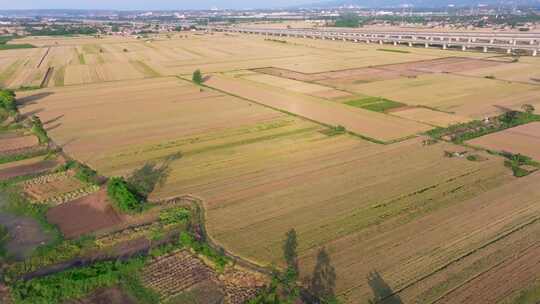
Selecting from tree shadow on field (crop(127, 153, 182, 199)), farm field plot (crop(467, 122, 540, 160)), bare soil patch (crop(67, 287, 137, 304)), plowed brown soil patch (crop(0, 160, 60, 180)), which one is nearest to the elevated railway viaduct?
farm field plot (crop(467, 122, 540, 160))

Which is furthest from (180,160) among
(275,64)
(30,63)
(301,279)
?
(30,63)

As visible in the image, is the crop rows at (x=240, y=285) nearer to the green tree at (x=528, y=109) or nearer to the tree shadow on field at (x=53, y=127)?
the tree shadow on field at (x=53, y=127)

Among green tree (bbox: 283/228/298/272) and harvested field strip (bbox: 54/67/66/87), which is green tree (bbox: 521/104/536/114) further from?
harvested field strip (bbox: 54/67/66/87)

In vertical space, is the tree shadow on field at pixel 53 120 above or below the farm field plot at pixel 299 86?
below

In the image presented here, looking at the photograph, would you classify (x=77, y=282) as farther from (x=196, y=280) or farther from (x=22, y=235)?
(x=22, y=235)

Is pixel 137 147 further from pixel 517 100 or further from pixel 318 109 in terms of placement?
pixel 517 100

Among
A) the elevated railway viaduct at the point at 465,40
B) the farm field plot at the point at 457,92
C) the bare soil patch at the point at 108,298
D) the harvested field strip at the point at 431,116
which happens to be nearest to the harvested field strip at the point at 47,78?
the farm field plot at the point at 457,92

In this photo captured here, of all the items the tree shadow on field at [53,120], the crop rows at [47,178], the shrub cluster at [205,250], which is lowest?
the shrub cluster at [205,250]
